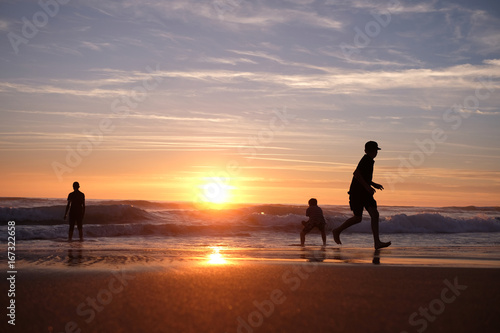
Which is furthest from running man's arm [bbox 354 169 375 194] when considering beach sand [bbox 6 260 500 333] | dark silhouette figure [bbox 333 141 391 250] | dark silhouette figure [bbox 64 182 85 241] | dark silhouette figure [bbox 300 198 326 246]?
dark silhouette figure [bbox 64 182 85 241]

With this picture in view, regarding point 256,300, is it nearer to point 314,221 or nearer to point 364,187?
point 364,187

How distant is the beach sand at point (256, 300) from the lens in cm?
275

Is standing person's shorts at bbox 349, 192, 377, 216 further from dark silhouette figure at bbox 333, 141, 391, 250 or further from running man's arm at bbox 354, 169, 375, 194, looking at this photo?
running man's arm at bbox 354, 169, 375, 194

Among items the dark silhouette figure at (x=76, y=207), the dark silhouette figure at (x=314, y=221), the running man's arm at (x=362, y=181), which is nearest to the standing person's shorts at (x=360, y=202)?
the running man's arm at (x=362, y=181)

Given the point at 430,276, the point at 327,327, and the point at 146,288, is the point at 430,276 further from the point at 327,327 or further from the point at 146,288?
the point at 146,288

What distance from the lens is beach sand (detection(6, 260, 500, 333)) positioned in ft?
9.04

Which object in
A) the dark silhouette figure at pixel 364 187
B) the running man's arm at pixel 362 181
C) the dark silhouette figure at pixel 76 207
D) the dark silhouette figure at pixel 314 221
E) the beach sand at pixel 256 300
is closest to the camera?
the beach sand at pixel 256 300

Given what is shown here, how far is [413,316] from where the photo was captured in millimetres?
2984

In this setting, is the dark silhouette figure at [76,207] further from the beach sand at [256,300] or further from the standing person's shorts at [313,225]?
the beach sand at [256,300]

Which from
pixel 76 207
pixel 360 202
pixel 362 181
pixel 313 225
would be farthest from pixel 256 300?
pixel 76 207

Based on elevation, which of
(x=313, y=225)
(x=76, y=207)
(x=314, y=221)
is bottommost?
(x=313, y=225)

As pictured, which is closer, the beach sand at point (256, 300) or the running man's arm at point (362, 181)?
the beach sand at point (256, 300)

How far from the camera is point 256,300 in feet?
11.3

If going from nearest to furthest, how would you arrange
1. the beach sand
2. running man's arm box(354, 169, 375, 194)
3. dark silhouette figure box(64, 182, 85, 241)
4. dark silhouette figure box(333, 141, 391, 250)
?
1. the beach sand
2. running man's arm box(354, 169, 375, 194)
3. dark silhouette figure box(333, 141, 391, 250)
4. dark silhouette figure box(64, 182, 85, 241)
